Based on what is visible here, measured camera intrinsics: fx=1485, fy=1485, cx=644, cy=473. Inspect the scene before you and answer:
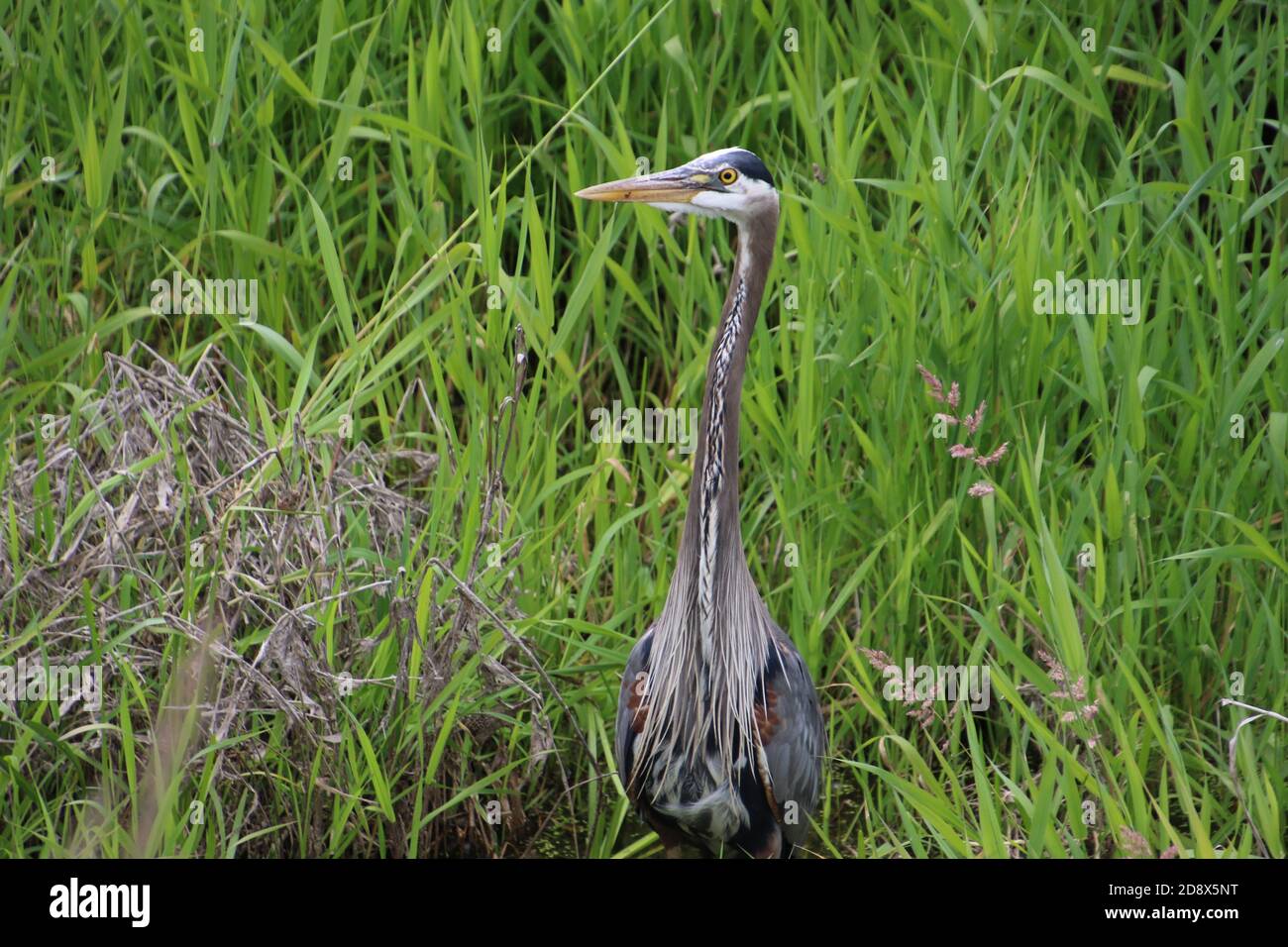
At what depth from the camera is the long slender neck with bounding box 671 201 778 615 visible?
3.53 m

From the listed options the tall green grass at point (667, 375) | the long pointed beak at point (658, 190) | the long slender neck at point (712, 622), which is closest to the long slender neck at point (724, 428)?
the long slender neck at point (712, 622)

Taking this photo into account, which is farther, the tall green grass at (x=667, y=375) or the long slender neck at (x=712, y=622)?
the tall green grass at (x=667, y=375)

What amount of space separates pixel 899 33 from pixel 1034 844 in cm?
285

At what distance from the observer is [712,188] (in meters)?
3.56

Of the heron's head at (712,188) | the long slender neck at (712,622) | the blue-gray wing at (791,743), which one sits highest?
the heron's head at (712,188)

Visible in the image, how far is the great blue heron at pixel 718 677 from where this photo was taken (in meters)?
3.56

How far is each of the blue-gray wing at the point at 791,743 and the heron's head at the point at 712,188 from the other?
43.0 inches

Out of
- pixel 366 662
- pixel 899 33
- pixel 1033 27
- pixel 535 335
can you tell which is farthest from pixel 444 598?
pixel 1033 27

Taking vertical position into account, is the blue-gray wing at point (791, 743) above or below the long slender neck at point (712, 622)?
below

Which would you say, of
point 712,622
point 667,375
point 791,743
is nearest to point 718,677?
point 712,622

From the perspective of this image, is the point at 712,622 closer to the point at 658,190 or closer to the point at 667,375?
the point at 658,190

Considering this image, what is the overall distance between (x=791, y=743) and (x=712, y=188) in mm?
1369

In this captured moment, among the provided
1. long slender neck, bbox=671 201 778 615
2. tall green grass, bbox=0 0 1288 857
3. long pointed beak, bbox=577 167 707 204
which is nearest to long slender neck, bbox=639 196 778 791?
long slender neck, bbox=671 201 778 615

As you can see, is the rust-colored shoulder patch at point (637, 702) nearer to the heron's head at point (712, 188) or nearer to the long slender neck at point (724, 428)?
the long slender neck at point (724, 428)
